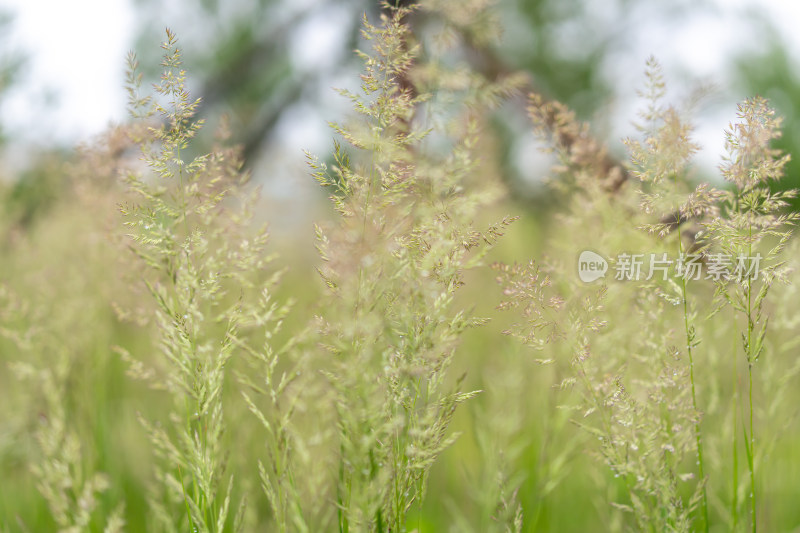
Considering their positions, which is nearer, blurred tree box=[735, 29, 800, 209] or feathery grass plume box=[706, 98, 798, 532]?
feathery grass plume box=[706, 98, 798, 532]

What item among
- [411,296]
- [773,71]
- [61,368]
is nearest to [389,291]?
[411,296]

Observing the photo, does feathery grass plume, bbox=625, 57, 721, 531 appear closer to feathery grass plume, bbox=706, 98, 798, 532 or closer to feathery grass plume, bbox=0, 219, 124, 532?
feathery grass plume, bbox=706, 98, 798, 532

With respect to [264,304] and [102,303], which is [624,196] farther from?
[102,303]

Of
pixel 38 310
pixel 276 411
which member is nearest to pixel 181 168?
pixel 276 411

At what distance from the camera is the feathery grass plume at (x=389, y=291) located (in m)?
0.87

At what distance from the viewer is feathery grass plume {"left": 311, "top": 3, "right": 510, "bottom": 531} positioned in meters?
0.87

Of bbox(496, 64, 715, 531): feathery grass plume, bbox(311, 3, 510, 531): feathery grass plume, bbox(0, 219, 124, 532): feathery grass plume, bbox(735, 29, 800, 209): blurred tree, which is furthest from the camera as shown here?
bbox(735, 29, 800, 209): blurred tree

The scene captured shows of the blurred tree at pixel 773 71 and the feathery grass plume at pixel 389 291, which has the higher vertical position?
the blurred tree at pixel 773 71

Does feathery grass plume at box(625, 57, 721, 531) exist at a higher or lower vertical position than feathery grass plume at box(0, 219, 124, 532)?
higher

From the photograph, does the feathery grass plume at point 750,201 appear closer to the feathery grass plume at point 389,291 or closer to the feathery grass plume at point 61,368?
the feathery grass plume at point 389,291

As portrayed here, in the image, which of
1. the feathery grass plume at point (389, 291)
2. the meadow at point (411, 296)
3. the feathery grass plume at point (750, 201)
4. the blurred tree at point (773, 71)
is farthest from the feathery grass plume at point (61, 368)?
the blurred tree at point (773, 71)

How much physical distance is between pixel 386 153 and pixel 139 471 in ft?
5.65

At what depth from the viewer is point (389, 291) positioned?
3.17 feet

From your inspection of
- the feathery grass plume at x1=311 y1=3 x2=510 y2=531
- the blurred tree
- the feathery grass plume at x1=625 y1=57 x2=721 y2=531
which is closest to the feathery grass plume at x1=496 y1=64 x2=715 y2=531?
the feathery grass plume at x1=625 y1=57 x2=721 y2=531
